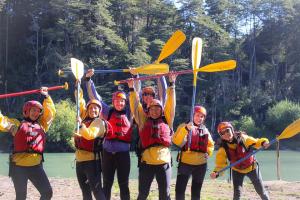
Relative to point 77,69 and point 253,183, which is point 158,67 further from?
point 253,183

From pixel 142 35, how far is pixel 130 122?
34.6 meters

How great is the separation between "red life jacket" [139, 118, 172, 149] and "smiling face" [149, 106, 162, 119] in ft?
0.15

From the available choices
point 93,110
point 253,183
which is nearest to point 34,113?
point 93,110

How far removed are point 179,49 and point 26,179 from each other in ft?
119

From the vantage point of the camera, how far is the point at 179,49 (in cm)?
4056

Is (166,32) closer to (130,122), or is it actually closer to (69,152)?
(69,152)

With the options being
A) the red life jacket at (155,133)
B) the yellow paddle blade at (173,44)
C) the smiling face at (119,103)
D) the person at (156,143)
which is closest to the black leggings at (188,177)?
the person at (156,143)

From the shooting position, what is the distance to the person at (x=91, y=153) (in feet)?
16.6

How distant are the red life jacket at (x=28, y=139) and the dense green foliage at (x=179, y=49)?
28.5 metres

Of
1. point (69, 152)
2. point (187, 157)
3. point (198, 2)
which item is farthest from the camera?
point (198, 2)

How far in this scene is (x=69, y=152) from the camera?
94.1 ft

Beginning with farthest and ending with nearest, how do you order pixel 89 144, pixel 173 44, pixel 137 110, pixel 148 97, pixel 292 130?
pixel 173 44
pixel 292 130
pixel 148 97
pixel 137 110
pixel 89 144

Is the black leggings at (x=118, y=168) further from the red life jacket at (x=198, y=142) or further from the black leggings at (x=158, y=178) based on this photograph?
the red life jacket at (x=198, y=142)

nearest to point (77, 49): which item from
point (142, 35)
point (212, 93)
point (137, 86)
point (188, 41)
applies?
point (142, 35)
